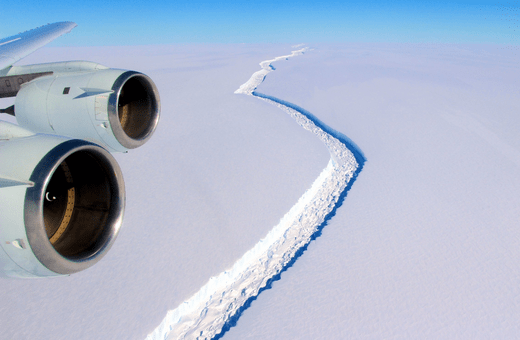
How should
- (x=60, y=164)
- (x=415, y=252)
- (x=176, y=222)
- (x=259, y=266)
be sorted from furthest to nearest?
(x=176, y=222) < (x=415, y=252) < (x=259, y=266) < (x=60, y=164)

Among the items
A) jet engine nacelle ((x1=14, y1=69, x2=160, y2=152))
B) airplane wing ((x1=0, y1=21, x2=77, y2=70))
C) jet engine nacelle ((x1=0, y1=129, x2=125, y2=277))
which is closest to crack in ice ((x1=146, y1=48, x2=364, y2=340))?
jet engine nacelle ((x1=0, y1=129, x2=125, y2=277))

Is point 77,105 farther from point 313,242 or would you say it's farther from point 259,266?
point 313,242

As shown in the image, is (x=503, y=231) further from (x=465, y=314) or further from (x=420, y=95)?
(x=420, y=95)

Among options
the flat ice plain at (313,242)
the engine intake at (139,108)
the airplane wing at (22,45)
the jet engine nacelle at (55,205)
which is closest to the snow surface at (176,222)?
the flat ice plain at (313,242)

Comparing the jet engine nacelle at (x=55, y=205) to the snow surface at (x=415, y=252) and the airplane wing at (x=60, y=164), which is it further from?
the snow surface at (x=415, y=252)

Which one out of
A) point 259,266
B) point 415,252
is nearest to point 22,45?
point 259,266

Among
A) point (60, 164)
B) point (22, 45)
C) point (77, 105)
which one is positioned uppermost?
point (22, 45)

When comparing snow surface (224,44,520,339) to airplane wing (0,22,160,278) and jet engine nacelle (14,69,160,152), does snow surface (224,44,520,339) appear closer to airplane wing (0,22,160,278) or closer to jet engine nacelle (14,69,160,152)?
airplane wing (0,22,160,278)
